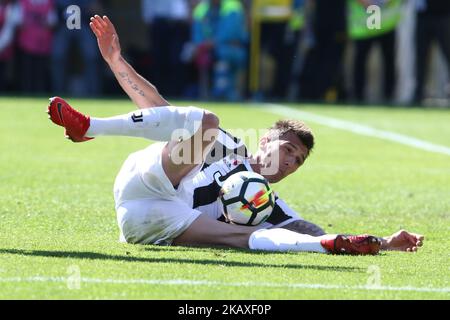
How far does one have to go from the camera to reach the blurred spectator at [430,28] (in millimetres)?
24141

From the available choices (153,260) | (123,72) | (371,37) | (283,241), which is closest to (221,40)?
(371,37)

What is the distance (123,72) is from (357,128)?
10.8 metres

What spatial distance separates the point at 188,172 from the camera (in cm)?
784

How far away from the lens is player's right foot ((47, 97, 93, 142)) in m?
7.21

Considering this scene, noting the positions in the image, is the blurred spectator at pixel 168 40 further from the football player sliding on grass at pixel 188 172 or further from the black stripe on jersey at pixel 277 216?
the black stripe on jersey at pixel 277 216

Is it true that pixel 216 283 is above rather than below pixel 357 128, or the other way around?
above

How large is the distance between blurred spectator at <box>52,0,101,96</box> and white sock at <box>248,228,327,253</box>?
17.3 m

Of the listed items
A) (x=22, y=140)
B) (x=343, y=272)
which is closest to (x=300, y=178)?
(x=22, y=140)

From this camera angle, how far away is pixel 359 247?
7.59m

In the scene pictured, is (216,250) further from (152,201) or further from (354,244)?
(354,244)

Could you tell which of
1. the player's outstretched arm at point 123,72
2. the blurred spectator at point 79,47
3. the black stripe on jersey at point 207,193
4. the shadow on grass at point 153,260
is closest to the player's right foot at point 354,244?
the shadow on grass at point 153,260

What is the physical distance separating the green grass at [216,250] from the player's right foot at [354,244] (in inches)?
4.0
